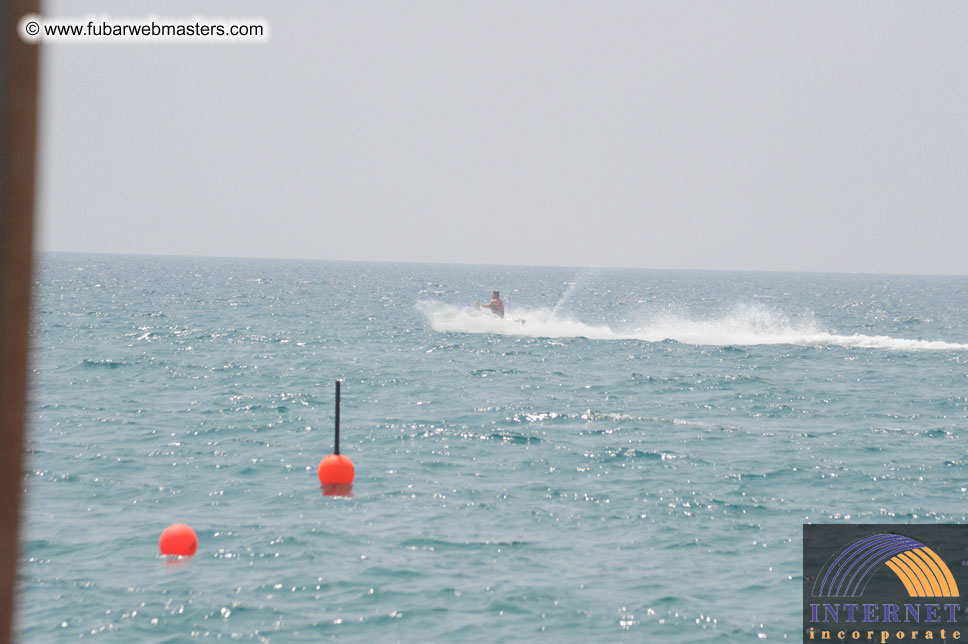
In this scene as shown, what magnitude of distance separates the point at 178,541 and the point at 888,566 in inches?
432

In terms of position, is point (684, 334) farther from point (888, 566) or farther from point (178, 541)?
point (178, 541)

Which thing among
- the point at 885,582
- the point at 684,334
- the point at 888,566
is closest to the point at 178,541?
the point at 885,582

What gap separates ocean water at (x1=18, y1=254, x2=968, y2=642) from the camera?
457 inches

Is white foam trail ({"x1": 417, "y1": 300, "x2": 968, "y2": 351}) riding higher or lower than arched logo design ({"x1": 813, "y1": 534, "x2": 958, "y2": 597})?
higher

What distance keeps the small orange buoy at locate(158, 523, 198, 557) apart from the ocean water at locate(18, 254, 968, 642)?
215 mm

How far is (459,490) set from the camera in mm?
17375

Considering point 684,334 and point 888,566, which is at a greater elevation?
point 684,334

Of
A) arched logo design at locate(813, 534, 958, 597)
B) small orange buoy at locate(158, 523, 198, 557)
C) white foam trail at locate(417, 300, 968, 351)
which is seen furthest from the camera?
white foam trail at locate(417, 300, 968, 351)

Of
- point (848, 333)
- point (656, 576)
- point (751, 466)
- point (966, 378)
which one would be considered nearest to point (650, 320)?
point (848, 333)

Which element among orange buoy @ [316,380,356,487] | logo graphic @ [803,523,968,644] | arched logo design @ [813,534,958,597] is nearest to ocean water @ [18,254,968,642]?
logo graphic @ [803,523,968,644]

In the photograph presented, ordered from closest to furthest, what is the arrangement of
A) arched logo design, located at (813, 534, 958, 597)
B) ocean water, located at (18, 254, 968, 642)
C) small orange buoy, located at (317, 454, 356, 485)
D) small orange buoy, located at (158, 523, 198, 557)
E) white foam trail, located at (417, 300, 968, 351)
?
ocean water, located at (18, 254, 968, 642), arched logo design, located at (813, 534, 958, 597), small orange buoy, located at (158, 523, 198, 557), small orange buoy, located at (317, 454, 356, 485), white foam trail, located at (417, 300, 968, 351)

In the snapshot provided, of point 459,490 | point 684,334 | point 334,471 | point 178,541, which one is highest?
point 684,334

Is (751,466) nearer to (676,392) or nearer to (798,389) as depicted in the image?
(676,392)

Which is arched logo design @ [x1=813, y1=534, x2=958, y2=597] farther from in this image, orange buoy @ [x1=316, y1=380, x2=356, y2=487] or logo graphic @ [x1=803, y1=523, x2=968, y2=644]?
orange buoy @ [x1=316, y1=380, x2=356, y2=487]
